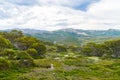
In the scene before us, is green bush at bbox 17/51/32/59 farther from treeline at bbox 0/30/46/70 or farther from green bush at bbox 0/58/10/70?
green bush at bbox 0/58/10/70

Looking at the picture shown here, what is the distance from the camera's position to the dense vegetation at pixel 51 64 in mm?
71562

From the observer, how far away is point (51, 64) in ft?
317

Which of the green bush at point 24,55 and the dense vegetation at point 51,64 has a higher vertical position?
the green bush at point 24,55

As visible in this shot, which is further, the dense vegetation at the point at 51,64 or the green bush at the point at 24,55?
the green bush at the point at 24,55

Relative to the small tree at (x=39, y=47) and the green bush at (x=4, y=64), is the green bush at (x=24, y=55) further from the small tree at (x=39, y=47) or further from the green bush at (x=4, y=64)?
the small tree at (x=39, y=47)

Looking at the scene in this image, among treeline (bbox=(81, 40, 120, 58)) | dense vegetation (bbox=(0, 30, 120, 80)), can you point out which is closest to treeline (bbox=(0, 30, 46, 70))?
dense vegetation (bbox=(0, 30, 120, 80))

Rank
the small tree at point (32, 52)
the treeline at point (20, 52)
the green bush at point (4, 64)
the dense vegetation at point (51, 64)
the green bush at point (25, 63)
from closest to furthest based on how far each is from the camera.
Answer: the dense vegetation at point (51, 64) → the green bush at point (4, 64) → the treeline at point (20, 52) → the green bush at point (25, 63) → the small tree at point (32, 52)

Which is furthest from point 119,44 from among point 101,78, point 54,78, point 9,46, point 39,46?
point 54,78

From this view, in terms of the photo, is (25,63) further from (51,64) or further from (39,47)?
(39,47)

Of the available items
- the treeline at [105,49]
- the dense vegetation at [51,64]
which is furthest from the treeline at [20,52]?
the treeline at [105,49]

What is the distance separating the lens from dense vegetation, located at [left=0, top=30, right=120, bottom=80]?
7156 centimetres

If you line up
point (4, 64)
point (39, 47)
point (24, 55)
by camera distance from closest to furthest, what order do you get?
point (4, 64) → point (24, 55) → point (39, 47)

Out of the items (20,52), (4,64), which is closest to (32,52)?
(20,52)

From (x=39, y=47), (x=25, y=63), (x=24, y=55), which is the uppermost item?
(x=39, y=47)
